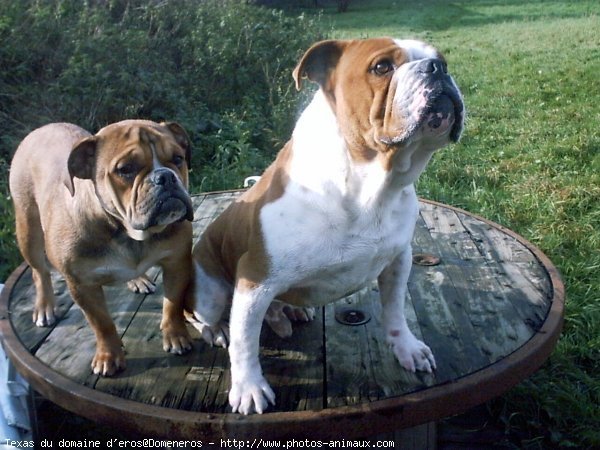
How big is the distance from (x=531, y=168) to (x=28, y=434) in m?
4.49

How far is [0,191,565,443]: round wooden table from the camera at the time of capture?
197 cm

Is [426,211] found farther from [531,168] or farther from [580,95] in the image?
[580,95]

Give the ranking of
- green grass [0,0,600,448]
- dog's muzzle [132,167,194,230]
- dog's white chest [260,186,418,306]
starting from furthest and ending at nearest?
green grass [0,0,600,448] → dog's muzzle [132,167,194,230] → dog's white chest [260,186,418,306]

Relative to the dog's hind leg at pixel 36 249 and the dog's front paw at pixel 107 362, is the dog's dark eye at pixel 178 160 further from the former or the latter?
the dog's hind leg at pixel 36 249

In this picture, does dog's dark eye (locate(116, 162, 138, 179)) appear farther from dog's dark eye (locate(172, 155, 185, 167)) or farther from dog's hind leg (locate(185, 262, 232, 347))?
dog's hind leg (locate(185, 262, 232, 347))

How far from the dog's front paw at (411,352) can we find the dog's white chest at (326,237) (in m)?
0.36

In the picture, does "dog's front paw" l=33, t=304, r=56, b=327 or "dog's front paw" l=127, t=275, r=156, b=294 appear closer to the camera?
"dog's front paw" l=33, t=304, r=56, b=327

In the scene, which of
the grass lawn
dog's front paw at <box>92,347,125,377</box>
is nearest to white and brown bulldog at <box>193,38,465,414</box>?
dog's front paw at <box>92,347,125,377</box>

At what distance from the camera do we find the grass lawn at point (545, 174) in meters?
A: 3.01

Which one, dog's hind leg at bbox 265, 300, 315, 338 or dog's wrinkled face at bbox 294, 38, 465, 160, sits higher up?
dog's wrinkled face at bbox 294, 38, 465, 160

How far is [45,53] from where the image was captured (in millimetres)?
5660

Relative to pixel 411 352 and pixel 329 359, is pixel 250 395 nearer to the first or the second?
pixel 329 359

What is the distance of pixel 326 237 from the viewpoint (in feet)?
6.25

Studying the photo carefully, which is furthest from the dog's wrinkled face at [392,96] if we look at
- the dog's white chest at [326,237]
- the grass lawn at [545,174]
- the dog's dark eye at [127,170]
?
the grass lawn at [545,174]
